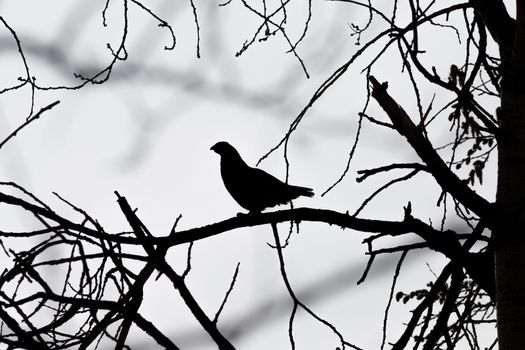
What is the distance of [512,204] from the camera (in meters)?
2.80

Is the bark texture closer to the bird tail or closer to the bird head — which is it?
the bird tail

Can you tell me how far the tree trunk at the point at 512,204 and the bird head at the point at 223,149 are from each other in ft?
13.2

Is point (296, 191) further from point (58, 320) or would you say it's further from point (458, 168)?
point (58, 320)

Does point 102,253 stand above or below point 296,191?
below

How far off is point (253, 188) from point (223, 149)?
0.78 metres

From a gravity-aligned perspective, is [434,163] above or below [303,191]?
below

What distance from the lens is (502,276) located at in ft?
8.66


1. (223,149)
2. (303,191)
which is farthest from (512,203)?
(223,149)

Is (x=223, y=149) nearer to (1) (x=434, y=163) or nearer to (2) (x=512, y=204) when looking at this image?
(1) (x=434, y=163)

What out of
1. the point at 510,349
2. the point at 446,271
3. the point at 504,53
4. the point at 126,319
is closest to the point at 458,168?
the point at 504,53

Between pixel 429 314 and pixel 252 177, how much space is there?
3672 mm

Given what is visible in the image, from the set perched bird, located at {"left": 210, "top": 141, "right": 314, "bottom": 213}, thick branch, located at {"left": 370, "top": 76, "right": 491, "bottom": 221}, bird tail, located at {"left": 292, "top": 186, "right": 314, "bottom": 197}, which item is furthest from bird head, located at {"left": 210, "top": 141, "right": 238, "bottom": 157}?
thick branch, located at {"left": 370, "top": 76, "right": 491, "bottom": 221}

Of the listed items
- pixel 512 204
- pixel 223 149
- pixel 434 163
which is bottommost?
pixel 512 204

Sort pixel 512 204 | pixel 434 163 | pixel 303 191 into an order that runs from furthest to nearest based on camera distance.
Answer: pixel 303 191 → pixel 434 163 → pixel 512 204
